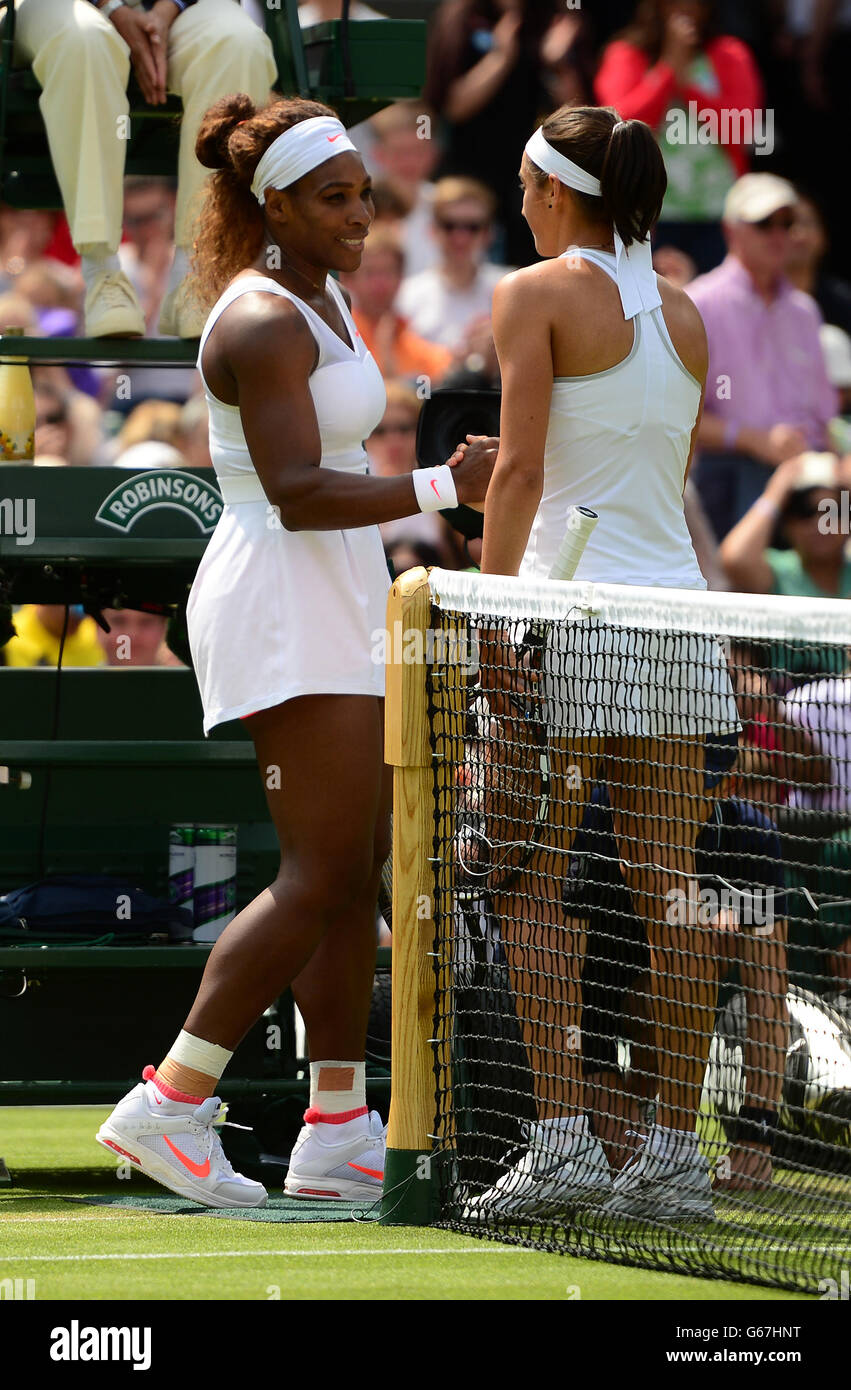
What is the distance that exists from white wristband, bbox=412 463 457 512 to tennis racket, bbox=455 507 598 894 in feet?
0.71

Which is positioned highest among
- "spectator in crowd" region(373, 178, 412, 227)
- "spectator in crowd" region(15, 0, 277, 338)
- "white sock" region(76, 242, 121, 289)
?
"spectator in crowd" region(373, 178, 412, 227)

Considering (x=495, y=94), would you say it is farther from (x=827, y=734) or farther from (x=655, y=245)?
(x=827, y=734)

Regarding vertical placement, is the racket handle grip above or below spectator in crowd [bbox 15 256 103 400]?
below

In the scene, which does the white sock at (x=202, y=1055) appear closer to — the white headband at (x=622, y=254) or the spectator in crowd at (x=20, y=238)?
the white headband at (x=622, y=254)

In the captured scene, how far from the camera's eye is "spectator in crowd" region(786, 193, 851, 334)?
33.0ft

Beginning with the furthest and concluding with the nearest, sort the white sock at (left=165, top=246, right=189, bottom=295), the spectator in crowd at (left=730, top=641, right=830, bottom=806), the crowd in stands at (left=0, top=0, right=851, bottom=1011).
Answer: the crowd in stands at (left=0, top=0, right=851, bottom=1011) < the white sock at (left=165, top=246, right=189, bottom=295) < the spectator in crowd at (left=730, top=641, right=830, bottom=806)

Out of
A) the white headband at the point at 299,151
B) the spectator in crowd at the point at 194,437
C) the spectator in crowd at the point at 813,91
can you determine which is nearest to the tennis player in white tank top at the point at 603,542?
the white headband at the point at 299,151

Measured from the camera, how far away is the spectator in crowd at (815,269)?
10070mm

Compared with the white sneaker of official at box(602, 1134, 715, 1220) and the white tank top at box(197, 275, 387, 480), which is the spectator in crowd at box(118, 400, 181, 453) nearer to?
the white tank top at box(197, 275, 387, 480)

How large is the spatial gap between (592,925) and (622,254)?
1.21m

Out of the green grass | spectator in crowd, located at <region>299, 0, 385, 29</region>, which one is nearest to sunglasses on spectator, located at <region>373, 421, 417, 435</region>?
spectator in crowd, located at <region>299, 0, 385, 29</region>
